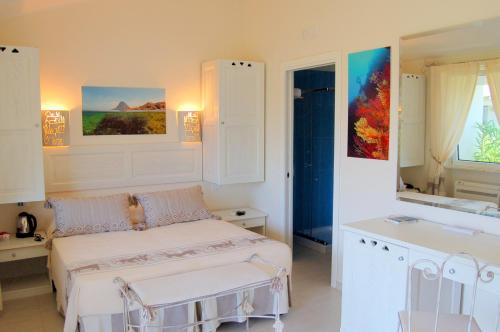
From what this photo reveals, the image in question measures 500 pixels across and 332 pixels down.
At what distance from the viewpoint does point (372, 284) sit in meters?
3.05

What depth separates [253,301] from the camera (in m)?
3.51

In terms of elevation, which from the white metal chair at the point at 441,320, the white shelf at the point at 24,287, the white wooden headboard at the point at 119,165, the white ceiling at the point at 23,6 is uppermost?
the white ceiling at the point at 23,6

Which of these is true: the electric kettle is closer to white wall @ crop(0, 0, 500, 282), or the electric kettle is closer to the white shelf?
the white shelf

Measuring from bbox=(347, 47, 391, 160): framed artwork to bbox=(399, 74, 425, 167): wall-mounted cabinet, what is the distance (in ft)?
0.43

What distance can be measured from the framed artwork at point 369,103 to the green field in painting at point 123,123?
6.64 feet

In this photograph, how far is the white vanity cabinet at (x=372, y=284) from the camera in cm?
288

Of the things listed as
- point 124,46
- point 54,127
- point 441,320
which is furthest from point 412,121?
point 54,127

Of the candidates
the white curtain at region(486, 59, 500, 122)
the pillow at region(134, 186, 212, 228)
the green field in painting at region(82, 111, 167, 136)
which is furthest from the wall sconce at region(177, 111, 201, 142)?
the white curtain at region(486, 59, 500, 122)

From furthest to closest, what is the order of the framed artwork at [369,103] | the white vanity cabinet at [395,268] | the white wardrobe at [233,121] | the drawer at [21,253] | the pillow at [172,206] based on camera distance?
1. the white wardrobe at [233,121]
2. the pillow at [172,206]
3. the drawer at [21,253]
4. the framed artwork at [369,103]
5. the white vanity cabinet at [395,268]

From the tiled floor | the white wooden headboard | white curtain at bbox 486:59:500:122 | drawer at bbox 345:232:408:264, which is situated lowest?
the tiled floor

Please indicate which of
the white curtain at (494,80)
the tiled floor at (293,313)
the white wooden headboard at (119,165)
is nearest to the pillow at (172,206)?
the white wooden headboard at (119,165)

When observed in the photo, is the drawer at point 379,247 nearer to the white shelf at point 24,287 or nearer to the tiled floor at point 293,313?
the tiled floor at point 293,313

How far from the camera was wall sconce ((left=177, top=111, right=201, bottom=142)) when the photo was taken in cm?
494

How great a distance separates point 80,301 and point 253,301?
127cm
